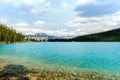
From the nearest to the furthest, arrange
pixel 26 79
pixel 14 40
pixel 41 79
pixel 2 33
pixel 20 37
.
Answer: pixel 26 79
pixel 41 79
pixel 2 33
pixel 14 40
pixel 20 37

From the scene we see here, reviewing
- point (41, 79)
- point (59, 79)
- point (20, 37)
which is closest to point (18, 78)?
point (41, 79)

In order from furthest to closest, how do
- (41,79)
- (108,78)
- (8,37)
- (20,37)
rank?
(20,37) < (8,37) < (108,78) < (41,79)

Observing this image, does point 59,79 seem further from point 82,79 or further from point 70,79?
point 82,79

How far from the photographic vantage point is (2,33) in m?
148

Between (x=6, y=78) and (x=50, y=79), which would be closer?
(x=6, y=78)

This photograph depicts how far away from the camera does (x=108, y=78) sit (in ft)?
70.2

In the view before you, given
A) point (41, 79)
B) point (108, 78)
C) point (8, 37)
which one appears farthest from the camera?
point (8, 37)

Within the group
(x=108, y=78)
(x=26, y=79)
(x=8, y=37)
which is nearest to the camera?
(x=26, y=79)

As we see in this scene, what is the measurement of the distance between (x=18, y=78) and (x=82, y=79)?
6.75 meters

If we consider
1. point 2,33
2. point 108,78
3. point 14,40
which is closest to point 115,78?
point 108,78

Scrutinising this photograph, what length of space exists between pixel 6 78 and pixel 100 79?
983 cm

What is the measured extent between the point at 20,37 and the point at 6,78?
178m

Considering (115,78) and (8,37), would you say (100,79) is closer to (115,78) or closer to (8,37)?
(115,78)

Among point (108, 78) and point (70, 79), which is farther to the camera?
point (108, 78)
